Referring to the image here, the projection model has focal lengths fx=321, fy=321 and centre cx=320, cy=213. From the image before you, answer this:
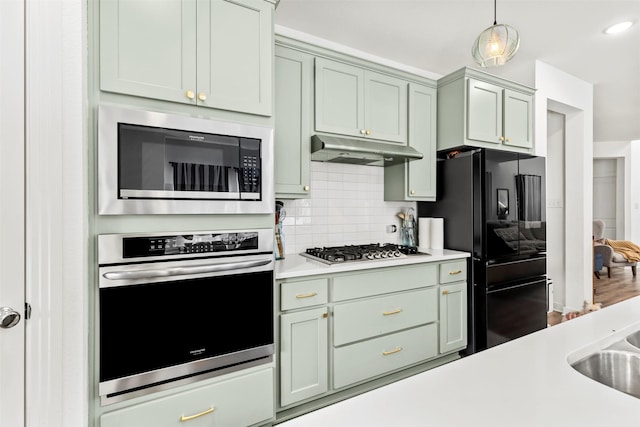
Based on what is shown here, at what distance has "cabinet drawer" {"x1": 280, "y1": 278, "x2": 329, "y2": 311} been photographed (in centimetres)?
190

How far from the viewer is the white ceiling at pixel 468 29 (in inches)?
95.2

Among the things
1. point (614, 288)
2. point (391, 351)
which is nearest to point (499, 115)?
point (391, 351)

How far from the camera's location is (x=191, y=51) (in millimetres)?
1577

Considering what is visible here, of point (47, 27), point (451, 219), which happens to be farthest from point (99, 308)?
point (451, 219)

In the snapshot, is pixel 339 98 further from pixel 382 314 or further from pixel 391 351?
pixel 391 351

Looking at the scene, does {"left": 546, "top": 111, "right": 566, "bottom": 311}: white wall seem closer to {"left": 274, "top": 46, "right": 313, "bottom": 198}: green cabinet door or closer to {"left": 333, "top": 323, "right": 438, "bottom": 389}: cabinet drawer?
{"left": 333, "top": 323, "right": 438, "bottom": 389}: cabinet drawer

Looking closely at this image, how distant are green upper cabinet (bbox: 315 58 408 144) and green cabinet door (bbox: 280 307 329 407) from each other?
4.34 ft

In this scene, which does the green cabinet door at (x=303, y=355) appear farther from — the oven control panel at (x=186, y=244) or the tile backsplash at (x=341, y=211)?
the tile backsplash at (x=341, y=211)

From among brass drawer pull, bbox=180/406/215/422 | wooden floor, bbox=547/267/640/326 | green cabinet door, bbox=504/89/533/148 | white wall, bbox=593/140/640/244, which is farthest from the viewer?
white wall, bbox=593/140/640/244

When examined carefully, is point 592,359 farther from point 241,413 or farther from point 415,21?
point 415,21

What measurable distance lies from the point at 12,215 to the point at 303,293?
1.38 m

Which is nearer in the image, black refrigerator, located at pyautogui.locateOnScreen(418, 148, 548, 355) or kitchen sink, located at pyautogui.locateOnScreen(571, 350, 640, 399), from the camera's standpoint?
kitchen sink, located at pyautogui.locateOnScreen(571, 350, 640, 399)

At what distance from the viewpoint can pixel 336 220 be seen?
111 inches

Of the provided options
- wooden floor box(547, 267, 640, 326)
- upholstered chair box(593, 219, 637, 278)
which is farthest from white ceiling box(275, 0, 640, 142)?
upholstered chair box(593, 219, 637, 278)
